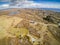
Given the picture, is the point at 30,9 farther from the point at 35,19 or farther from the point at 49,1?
the point at 49,1

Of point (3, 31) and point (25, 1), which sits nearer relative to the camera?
point (3, 31)

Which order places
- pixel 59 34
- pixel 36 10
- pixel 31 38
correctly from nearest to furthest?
1. pixel 31 38
2. pixel 59 34
3. pixel 36 10

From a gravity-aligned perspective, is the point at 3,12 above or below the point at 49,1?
below

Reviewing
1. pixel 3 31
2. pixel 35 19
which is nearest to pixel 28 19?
pixel 35 19

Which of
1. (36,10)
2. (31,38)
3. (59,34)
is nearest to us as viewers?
(31,38)

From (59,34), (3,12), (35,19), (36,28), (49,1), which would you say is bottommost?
(59,34)

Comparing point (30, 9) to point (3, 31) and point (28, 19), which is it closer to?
point (28, 19)

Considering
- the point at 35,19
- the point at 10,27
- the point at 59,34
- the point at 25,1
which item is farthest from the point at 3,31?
the point at 59,34
